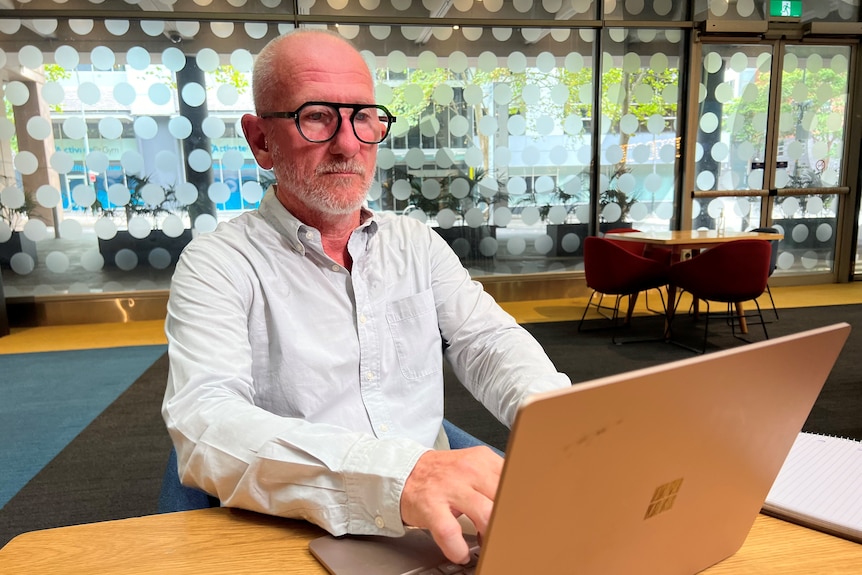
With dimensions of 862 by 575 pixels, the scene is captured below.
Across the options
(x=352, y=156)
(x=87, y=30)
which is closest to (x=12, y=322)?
(x=87, y=30)

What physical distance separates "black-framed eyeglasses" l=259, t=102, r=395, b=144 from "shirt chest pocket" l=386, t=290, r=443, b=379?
369 millimetres

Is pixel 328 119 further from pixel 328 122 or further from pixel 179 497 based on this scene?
pixel 179 497

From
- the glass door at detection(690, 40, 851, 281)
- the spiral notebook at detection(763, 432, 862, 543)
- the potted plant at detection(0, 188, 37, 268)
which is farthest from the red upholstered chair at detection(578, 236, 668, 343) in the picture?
the potted plant at detection(0, 188, 37, 268)

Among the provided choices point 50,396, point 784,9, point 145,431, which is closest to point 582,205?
point 784,9

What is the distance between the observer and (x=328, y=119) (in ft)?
3.93

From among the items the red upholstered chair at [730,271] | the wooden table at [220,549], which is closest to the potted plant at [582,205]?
the red upholstered chair at [730,271]

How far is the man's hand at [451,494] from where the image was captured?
0.57m

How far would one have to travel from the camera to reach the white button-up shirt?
73 cm

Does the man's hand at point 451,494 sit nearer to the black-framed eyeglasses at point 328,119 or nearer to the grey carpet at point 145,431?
the grey carpet at point 145,431

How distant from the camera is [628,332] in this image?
4.72 m

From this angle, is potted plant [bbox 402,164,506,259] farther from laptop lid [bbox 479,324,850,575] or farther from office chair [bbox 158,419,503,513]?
laptop lid [bbox 479,324,850,575]

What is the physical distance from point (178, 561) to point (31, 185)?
233 inches

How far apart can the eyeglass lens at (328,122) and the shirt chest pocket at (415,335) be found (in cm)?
37

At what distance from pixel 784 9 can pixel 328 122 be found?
6924mm
